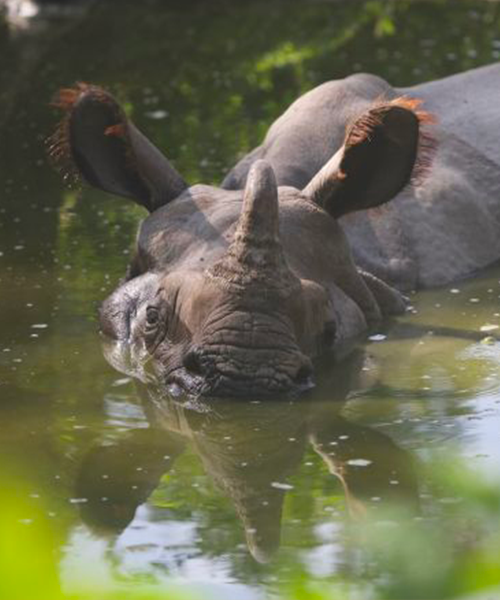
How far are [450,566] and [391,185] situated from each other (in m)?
5.78

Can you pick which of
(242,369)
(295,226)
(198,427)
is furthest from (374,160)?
(198,427)

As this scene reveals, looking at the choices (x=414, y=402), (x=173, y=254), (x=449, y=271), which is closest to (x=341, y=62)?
(x=449, y=271)

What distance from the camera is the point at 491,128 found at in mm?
8664

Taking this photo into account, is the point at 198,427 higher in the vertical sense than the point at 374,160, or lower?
lower

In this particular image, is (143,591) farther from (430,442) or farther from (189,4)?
(189,4)

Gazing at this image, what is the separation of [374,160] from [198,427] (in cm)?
183

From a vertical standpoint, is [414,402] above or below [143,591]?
below

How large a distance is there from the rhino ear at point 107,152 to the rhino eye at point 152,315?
36.6 inches

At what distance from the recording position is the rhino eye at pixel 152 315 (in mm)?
6328

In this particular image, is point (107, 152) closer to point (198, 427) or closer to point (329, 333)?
point (329, 333)

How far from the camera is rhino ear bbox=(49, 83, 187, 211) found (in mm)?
6949

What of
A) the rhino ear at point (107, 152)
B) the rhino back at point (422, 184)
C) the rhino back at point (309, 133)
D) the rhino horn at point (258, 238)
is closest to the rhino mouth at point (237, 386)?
the rhino horn at point (258, 238)

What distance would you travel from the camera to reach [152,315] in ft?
20.8

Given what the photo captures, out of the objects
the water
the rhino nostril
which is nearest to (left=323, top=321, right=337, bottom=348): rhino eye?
the water
